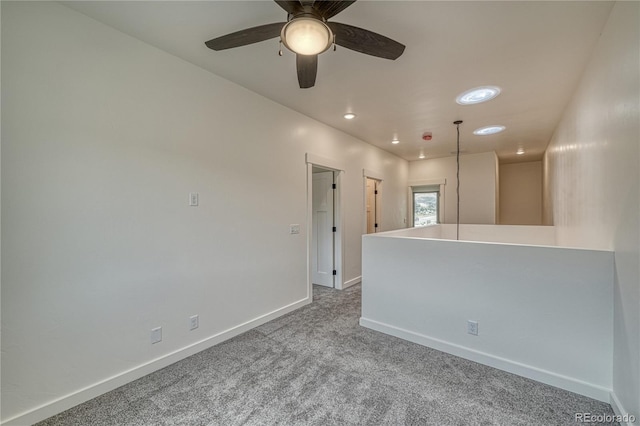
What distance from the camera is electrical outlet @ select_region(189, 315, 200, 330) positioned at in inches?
96.5

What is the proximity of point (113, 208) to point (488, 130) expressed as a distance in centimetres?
497

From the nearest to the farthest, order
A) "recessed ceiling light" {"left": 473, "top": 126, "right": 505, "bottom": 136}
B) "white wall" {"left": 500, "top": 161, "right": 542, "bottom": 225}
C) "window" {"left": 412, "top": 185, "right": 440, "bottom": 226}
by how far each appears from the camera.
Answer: "recessed ceiling light" {"left": 473, "top": 126, "right": 505, "bottom": 136}, "window" {"left": 412, "top": 185, "right": 440, "bottom": 226}, "white wall" {"left": 500, "top": 161, "right": 542, "bottom": 225}

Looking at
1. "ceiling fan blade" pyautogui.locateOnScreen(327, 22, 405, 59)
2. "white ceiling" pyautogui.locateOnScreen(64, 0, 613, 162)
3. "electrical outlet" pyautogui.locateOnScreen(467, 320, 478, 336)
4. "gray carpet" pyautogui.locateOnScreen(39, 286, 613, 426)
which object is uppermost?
"white ceiling" pyautogui.locateOnScreen(64, 0, 613, 162)

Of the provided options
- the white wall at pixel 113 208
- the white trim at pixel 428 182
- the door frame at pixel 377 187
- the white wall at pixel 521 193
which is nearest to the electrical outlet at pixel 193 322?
the white wall at pixel 113 208

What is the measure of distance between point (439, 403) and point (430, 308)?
93cm

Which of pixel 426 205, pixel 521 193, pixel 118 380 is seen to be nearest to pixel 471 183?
pixel 426 205

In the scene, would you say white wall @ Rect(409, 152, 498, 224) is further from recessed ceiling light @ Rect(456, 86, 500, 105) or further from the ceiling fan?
the ceiling fan

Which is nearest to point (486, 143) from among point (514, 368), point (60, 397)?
point (514, 368)

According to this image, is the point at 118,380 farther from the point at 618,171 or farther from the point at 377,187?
the point at 377,187

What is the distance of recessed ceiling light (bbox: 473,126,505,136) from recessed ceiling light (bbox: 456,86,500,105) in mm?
1233

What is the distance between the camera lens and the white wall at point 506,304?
1.90 meters

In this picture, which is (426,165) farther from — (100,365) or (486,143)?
(100,365)

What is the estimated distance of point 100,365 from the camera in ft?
6.35

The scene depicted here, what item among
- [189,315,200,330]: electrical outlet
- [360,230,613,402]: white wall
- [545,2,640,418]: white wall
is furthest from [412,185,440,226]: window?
[189,315,200,330]: electrical outlet
